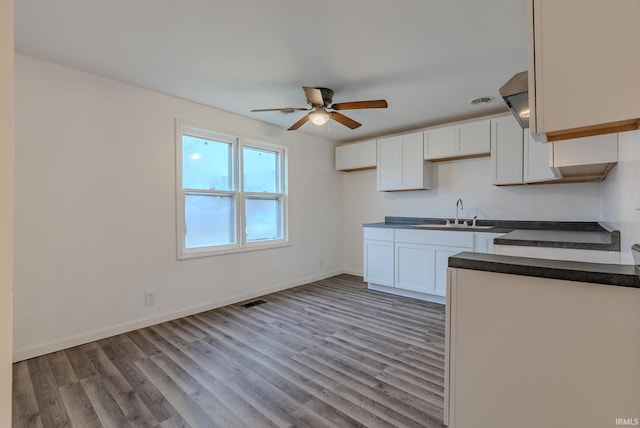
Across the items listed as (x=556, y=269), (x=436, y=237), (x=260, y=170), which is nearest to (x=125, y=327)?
(x=260, y=170)

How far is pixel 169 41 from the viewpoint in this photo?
215cm

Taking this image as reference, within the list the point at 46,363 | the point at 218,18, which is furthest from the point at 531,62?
the point at 46,363

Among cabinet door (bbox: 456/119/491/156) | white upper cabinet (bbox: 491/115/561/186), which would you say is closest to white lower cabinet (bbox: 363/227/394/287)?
cabinet door (bbox: 456/119/491/156)

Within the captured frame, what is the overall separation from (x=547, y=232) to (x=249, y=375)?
2912 mm

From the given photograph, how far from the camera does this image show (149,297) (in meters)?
3.05

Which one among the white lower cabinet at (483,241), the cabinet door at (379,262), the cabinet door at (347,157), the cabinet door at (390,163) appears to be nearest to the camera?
Answer: the white lower cabinet at (483,241)

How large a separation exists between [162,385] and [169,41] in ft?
7.95

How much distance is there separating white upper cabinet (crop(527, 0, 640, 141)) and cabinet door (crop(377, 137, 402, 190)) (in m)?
3.44

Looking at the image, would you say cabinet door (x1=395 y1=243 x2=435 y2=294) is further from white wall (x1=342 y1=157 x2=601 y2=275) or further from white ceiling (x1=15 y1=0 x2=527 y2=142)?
white ceiling (x1=15 y1=0 x2=527 y2=142)

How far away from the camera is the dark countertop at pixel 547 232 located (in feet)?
6.66

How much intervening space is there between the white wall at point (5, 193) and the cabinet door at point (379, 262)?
3837mm

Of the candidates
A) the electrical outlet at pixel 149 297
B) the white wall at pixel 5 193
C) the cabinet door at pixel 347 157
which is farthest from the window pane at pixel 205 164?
the white wall at pixel 5 193

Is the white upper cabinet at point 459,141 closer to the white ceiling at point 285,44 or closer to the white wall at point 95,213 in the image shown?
the white ceiling at point 285,44

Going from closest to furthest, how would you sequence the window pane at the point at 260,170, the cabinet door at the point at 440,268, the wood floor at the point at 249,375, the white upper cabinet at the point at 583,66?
the white upper cabinet at the point at 583,66, the wood floor at the point at 249,375, the cabinet door at the point at 440,268, the window pane at the point at 260,170
